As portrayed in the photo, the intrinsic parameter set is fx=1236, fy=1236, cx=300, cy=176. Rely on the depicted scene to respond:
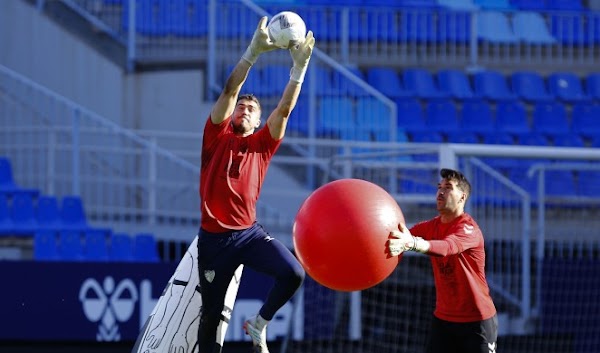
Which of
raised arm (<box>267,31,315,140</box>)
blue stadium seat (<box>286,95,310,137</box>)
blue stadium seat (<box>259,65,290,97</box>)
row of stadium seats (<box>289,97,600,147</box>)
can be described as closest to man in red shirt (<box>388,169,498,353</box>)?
raised arm (<box>267,31,315,140</box>)

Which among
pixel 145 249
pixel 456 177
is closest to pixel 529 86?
pixel 145 249

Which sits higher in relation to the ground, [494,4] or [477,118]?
[494,4]

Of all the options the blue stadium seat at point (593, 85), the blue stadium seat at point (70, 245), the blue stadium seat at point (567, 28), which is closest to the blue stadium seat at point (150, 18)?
Answer: the blue stadium seat at point (70, 245)

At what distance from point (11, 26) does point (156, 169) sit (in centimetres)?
278

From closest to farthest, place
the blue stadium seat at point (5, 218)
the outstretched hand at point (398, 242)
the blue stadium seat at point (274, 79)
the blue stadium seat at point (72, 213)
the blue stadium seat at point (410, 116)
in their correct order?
the outstretched hand at point (398, 242) < the blue stadium seat at point (5, 218) < the blue stadium seat at point (72, 213) < the blue stadium seat at point (274, 79) < the blue stadium seat at point (410, 116)

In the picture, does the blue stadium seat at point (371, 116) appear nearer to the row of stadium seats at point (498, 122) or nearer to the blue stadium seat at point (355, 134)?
the blue stadium seat at point (355, 134)

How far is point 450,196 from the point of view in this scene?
8.37m

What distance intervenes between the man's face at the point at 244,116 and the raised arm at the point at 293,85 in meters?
0.20

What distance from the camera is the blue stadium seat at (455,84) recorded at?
644 inches

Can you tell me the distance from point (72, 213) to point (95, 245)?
1.50 ft

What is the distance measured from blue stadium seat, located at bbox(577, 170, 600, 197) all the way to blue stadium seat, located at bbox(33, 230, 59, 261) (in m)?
5.99

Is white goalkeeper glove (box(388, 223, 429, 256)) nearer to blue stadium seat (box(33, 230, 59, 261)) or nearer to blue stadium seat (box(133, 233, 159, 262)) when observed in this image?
blue stadium seat (box(133, 233, 159, 262))

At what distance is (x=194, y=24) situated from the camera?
15266 mm

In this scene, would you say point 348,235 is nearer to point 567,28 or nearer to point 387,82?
point 387,82
